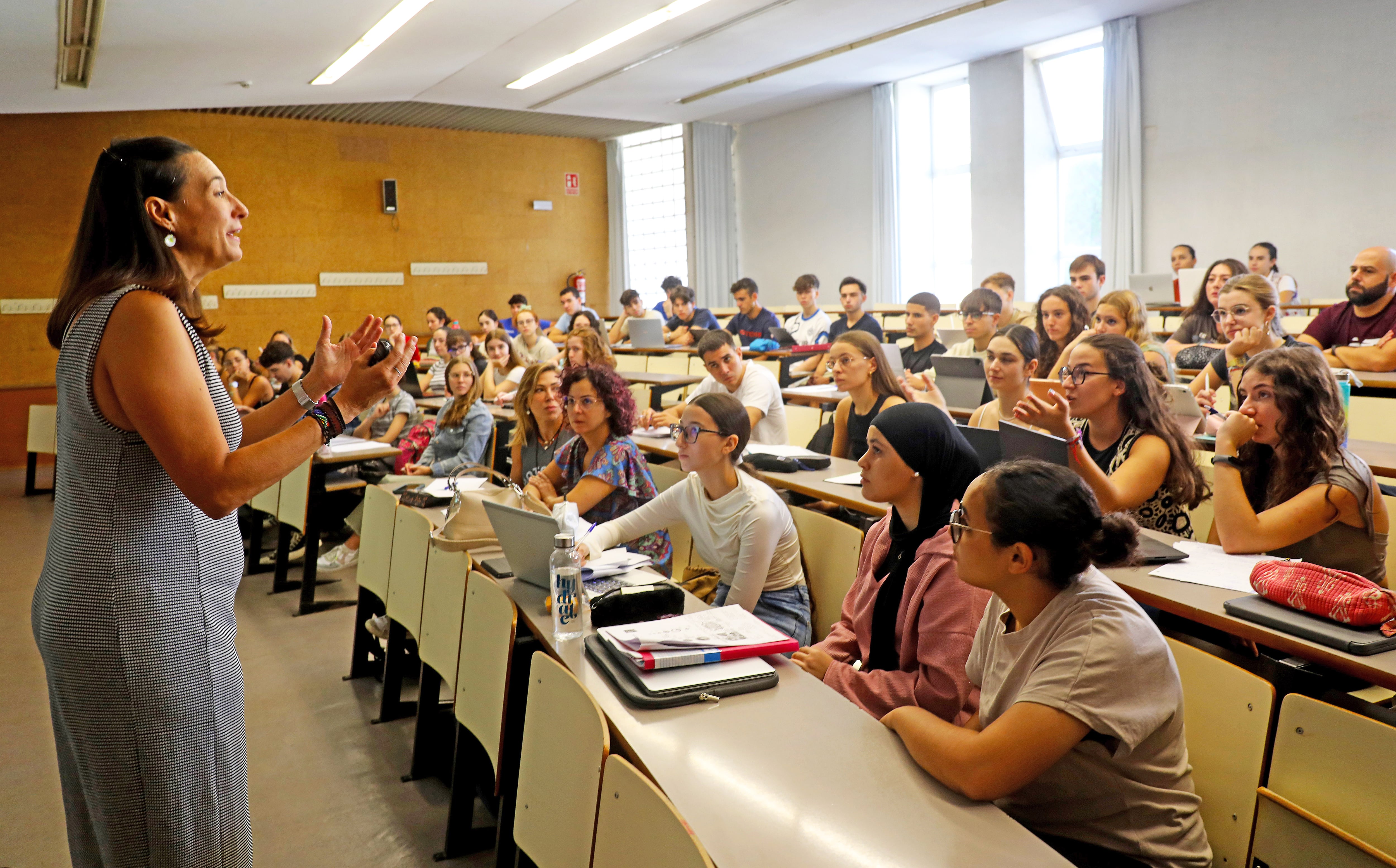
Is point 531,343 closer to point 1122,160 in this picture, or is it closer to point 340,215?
point 340,215

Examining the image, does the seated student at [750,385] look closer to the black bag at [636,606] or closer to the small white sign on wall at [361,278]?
the black bag at [636,606]

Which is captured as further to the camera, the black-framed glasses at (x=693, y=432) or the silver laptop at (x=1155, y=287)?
the silver laptop at (x=1155, y=287)

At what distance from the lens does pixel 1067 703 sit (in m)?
1.35

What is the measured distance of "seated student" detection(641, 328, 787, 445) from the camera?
4.69m

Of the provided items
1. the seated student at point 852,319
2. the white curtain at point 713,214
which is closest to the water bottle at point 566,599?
the seated student at point 852,319

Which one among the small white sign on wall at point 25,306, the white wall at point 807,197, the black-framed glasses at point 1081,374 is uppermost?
the white wall at point 807,197

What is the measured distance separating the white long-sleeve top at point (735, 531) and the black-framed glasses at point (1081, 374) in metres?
0.97

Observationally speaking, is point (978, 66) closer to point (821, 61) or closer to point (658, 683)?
point (821, 61)

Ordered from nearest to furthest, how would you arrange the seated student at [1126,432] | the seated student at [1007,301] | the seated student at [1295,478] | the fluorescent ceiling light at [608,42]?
the seated student at [1295,478] → the seated student at [1126,432] → the seated student at [1007,301] → the fluorescent ceiling light at [608,42]

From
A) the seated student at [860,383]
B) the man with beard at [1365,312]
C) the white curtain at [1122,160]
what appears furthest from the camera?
the white curtain at [1122,160]

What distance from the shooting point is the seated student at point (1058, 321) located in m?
5.03

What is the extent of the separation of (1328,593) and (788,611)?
127 centimetres

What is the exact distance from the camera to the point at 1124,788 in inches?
55.5

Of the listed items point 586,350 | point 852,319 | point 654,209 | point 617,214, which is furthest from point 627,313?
point 586,350
